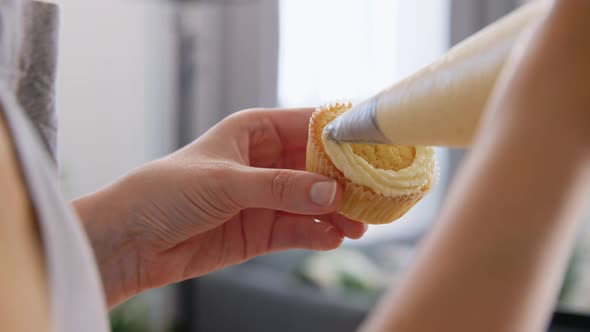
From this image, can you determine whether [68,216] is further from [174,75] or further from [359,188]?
[174,75]

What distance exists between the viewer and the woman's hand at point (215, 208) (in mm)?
732

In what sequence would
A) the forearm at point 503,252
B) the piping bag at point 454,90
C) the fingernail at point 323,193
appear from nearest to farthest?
the forearm at point 503,252, the piping bag at point 454,90, the fingernail at point 323,193

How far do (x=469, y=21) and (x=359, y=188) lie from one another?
2.47m

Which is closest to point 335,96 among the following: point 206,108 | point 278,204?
point 206,108

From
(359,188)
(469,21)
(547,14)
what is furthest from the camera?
(469,21)

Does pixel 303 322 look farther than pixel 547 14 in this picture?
Yes

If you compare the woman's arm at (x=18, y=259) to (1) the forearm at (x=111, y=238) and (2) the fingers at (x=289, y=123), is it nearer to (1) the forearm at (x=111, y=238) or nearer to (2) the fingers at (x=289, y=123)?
(1) the forearm at (x=111, y=238)

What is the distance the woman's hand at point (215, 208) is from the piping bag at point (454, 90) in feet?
0.71

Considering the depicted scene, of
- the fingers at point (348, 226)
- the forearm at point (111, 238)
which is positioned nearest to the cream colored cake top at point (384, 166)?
the fingers at point (348, 226)

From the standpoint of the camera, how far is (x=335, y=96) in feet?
8.89

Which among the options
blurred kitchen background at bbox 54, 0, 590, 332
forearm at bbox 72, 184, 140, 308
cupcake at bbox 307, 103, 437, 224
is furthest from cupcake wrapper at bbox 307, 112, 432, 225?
blurred kitchen background at bbox 54, 0, 590, 332

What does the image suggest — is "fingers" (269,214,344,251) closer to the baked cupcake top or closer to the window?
the baked cupcake top

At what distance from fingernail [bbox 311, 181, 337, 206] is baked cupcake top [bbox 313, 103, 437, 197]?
0.09 ft

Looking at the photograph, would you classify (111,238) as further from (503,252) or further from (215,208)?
(503,252)
